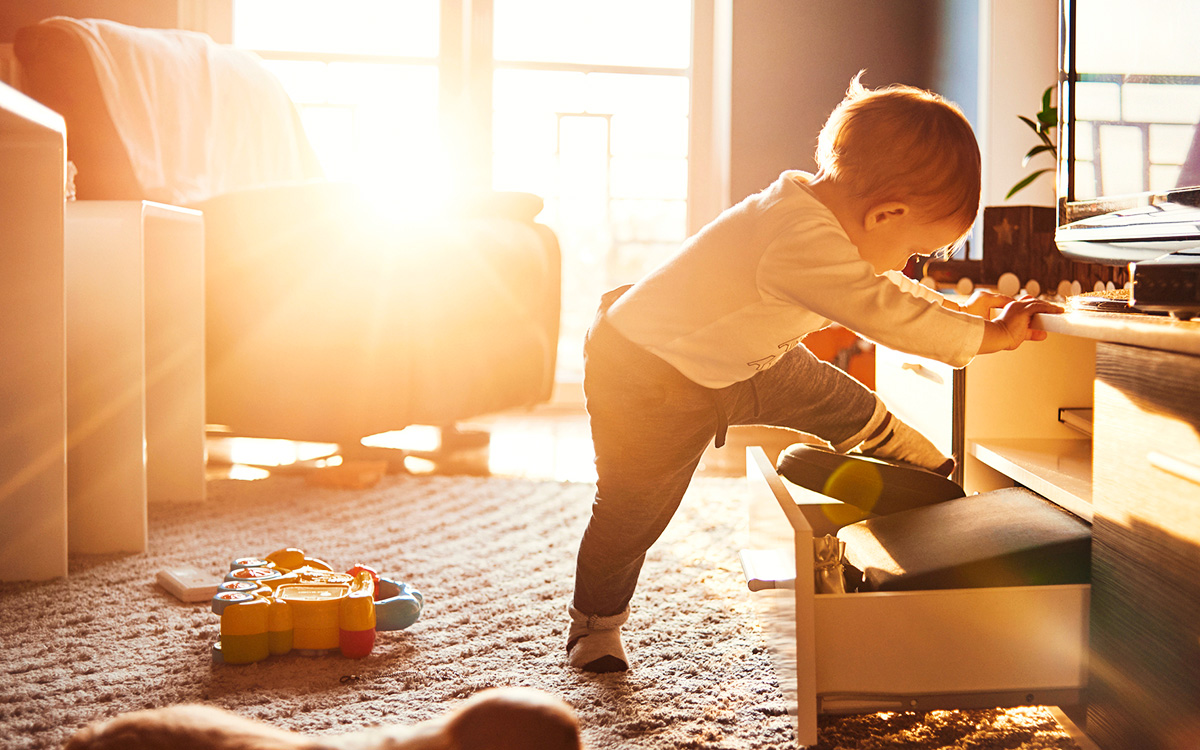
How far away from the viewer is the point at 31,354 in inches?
50.8

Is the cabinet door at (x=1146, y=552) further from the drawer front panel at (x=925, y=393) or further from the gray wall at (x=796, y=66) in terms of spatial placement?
the gray wall at (x=796, y=66)

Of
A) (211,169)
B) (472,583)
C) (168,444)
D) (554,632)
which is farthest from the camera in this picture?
(211,169)

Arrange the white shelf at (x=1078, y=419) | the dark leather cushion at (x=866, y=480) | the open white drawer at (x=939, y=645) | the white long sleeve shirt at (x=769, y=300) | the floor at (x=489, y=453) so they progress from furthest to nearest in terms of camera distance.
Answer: the floor at (x=489, y=453), the white shelf at (x=1078, y=419), the dark leather cushion at (x=866, y=480), the white long sleeve shirt at (x=769, y=300), the open white drawer at (x=939, y=645)

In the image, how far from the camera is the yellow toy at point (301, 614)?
3.34ft

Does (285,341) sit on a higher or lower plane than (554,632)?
higher

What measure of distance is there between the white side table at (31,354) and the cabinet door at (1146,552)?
129cm

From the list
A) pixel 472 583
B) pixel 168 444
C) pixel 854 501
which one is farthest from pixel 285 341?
pixel 854 501

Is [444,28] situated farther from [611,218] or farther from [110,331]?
[110,331]

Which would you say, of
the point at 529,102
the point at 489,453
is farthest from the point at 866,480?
the point at 529,102

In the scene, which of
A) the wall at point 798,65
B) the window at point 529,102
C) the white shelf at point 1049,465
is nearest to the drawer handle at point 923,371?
the white shelf at point 1049,465

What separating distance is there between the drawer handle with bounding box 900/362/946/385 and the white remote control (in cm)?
102

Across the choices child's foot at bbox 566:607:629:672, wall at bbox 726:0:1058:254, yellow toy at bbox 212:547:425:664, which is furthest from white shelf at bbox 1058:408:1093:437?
wall at bbox 726:0:1058:254

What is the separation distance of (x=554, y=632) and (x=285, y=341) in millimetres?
963

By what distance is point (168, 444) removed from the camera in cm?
173
